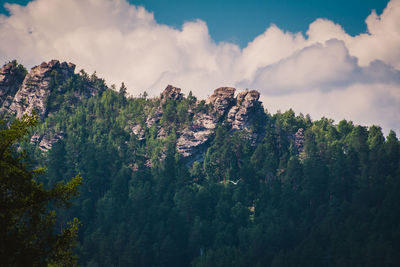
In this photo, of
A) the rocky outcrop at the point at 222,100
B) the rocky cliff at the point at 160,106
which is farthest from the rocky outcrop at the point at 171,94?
the rocky outcrop at the point at 222,100

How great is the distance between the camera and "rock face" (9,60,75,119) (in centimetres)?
15500

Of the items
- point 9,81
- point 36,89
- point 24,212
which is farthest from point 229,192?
point 9,81

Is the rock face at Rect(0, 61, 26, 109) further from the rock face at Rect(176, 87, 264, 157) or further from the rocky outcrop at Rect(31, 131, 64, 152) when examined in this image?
the rock face at Rect(176, 87, 264, 157)

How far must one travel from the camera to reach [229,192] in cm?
10262

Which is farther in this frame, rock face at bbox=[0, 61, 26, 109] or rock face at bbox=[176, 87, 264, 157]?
rock face at bbox=[0, 61, 26, 109]

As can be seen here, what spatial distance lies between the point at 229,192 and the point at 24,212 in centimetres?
8700

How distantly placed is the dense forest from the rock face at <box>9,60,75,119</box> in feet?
38.2

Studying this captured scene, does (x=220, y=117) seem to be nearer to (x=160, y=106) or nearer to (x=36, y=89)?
(x=160, y=106)

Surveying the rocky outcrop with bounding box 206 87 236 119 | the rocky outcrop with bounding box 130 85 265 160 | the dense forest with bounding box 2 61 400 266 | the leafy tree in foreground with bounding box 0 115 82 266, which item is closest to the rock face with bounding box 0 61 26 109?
the dense forest with bounding box 2 61 400 266

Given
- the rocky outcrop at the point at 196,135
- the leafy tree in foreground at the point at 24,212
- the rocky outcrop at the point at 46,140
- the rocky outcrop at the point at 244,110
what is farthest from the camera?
the rocky outcrop at the point at 46,140

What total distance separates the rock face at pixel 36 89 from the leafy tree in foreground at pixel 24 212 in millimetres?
142719

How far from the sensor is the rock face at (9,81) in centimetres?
16250

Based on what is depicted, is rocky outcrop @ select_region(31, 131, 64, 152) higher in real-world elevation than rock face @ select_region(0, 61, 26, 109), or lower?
lower

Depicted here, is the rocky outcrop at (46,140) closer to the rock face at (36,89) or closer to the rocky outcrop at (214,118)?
the rock face at (36,89)
